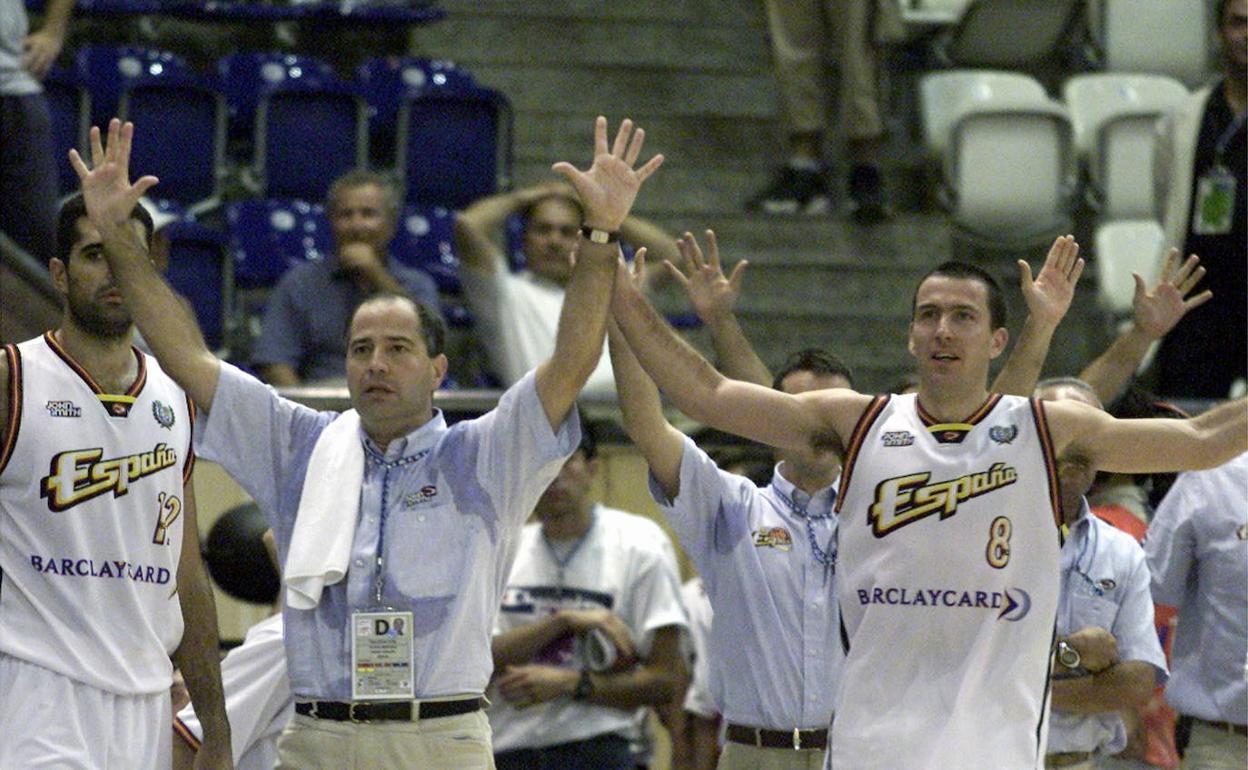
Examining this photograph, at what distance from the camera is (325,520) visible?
16.8 ft

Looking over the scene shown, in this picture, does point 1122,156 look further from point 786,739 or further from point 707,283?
point 786,739

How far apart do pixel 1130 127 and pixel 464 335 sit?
3729 millimetres

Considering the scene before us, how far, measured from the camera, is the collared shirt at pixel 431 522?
16.5 ft

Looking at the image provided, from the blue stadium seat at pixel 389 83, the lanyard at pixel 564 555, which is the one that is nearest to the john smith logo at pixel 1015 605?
the lanyard at pixel 564 555

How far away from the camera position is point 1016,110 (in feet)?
33.9

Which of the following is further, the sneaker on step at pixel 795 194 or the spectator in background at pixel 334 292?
the sneaker on step at pixel 795 194

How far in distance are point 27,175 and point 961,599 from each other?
4.89 meters

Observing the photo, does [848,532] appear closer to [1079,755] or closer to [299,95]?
[1079,755]

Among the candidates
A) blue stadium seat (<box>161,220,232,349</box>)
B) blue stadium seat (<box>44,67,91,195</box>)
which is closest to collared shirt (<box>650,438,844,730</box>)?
blue stadium seat (<box>161,220,232,349</box>)

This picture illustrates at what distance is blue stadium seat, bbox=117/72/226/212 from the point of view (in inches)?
390

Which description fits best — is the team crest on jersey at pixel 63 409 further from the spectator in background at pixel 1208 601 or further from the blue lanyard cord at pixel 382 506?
the spectator in background at pixel 1208 601

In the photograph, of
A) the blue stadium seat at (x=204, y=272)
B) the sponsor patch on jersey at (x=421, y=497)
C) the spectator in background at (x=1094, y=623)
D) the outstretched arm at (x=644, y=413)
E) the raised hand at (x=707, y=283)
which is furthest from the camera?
the blue stadium seat at (x=204, y=272)

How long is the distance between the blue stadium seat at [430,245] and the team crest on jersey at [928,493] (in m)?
5.05

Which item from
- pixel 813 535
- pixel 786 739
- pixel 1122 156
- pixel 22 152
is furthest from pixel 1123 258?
pixel 22 152
